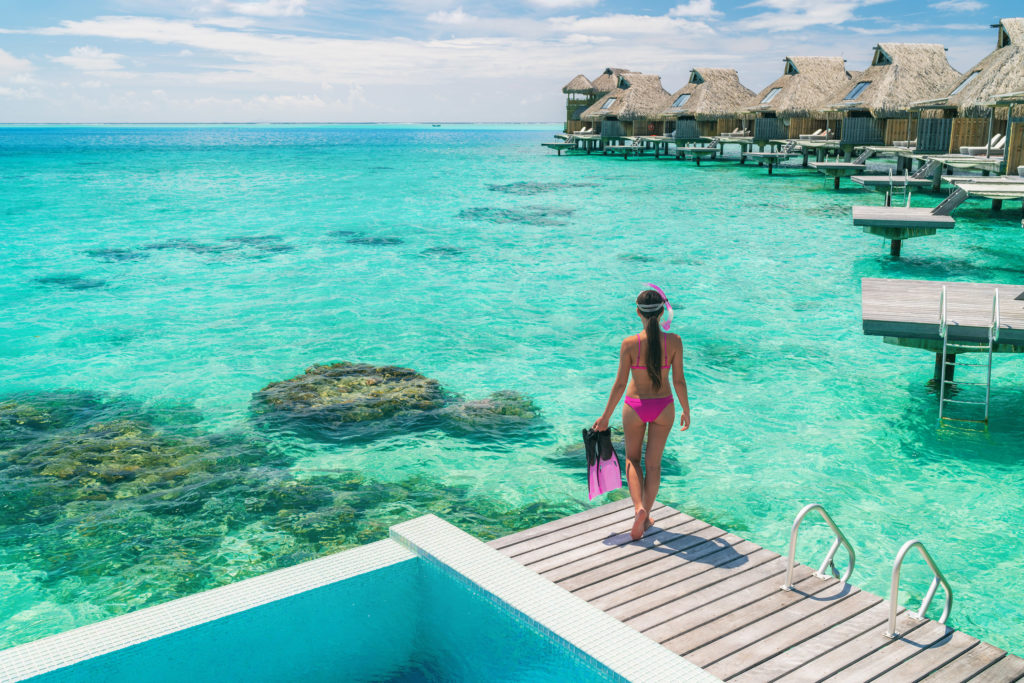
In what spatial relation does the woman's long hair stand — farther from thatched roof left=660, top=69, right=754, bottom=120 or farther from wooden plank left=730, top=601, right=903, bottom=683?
thatched roof left=660, top=69, right=754, bottom=120

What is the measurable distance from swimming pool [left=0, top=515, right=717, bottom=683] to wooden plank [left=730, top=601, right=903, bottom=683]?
0.39 metres

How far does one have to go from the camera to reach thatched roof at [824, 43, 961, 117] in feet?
134

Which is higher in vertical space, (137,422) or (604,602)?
(604,602)

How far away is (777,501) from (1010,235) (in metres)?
20.1

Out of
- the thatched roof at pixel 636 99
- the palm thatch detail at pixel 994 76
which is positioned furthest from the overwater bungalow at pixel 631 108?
the palm thatch detail at pixel 994 76

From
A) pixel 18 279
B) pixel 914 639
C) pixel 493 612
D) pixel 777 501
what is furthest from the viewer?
Result: pixel 18 279

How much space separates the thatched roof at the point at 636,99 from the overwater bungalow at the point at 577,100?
546 cm

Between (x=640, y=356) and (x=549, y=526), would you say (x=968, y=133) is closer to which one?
(x=640, y=356)

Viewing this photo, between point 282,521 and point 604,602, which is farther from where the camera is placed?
point 282,521

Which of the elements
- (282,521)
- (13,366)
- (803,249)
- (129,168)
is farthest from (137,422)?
(129,168)

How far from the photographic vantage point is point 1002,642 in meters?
5.65

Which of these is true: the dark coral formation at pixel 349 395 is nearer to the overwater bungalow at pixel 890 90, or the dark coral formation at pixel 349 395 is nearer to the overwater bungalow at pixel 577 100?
the overwater bungalow at pixel 890 90

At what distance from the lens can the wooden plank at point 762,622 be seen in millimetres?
4008

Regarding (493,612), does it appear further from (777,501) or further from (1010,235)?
(1010,235)
